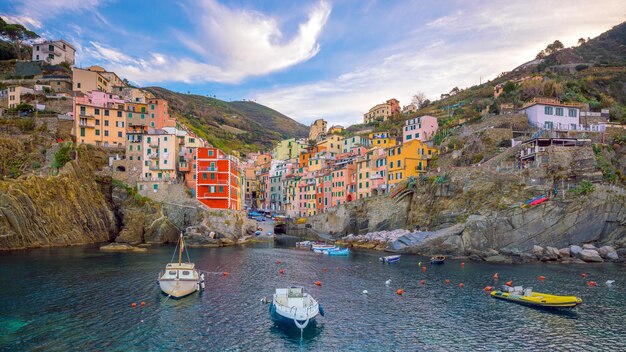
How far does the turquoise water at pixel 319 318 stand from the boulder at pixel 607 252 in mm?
4264

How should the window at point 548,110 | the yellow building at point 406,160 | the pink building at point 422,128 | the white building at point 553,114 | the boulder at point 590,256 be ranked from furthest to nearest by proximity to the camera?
the pink building at point 422,128
the yellow building at point 406,160
the window at point 548,110
the white building at point 553,114
the boulder at point 590,256

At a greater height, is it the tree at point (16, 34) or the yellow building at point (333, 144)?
the tree at point (16, 34)

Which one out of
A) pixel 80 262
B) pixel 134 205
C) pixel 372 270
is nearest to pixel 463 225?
pixel 372 270

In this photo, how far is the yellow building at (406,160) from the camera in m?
Result: 84.9

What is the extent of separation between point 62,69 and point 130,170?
167 ft

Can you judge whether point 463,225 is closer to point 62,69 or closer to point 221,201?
point 221,201

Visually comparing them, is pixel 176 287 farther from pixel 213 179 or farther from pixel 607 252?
pixel 607 252

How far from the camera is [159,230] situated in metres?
82.6

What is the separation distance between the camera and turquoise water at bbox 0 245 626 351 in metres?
26.5

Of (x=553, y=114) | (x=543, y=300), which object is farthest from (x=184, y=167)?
(x=553, y=114)

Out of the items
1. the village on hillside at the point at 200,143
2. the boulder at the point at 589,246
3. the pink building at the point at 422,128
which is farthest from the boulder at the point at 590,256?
the pink building at the point at 422,128

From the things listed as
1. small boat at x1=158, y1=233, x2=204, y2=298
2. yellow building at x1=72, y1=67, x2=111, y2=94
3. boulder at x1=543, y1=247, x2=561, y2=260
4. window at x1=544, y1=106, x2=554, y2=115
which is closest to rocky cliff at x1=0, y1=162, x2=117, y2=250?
yellow building at x1=72, y1=67, x2=111, y2=94

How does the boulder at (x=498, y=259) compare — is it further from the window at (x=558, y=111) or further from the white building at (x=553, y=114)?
the window at (x=558, y=111)

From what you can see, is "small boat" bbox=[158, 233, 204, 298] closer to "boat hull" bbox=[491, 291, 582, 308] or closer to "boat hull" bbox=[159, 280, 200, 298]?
"boat hull" bbox=[159, 280, 200, 298]
